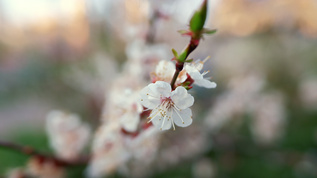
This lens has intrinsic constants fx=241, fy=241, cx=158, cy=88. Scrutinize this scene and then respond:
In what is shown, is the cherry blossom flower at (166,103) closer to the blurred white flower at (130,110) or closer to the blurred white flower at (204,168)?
the blurred white flower at (130,110)

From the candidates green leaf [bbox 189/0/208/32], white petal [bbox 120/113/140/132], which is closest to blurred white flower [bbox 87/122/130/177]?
white petal [bbox 120/113/140/132]

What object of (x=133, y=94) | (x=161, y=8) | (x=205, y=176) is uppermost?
(x=161, y=8)

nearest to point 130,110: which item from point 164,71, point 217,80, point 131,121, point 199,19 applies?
point 131,121

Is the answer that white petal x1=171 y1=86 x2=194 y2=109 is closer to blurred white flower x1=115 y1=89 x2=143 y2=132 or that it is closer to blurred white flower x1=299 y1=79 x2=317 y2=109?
blurred white flower x1=115 y1=89 x2=143 y2=132

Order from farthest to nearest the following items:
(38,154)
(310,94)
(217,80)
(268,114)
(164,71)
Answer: (217,80)
(310,94)
(268,114)
(38,154)
(164,71)

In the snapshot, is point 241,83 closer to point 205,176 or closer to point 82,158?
point 205,176

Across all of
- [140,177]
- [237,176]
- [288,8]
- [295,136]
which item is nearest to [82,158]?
[140,177]

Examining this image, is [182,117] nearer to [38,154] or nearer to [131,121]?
[131,121]
